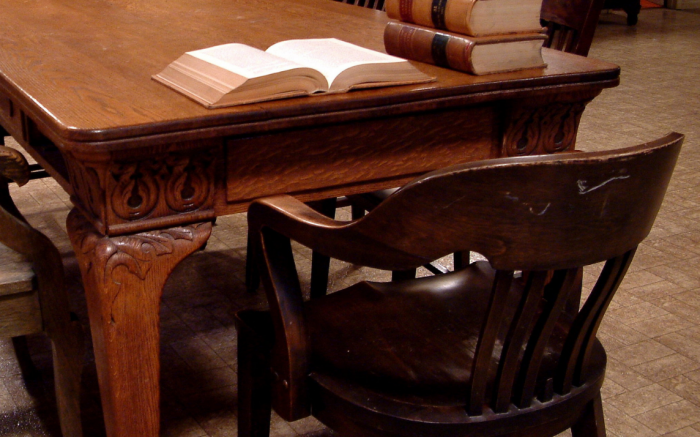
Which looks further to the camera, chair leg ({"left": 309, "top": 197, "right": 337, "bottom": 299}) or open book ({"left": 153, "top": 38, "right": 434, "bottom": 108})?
chair leg ({"left": 309, "top": 197, "right": 337, "bottom": 299})

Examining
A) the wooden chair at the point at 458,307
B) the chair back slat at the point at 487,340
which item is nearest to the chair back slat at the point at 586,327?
the wooden chair at the point at 458,307

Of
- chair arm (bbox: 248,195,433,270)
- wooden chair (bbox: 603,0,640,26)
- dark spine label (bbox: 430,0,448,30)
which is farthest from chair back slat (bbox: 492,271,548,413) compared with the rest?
wooden chair (bbox: 603,0,640,26)

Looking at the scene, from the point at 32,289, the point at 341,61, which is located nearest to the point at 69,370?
the point at 32,289

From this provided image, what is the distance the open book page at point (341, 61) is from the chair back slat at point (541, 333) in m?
0.47

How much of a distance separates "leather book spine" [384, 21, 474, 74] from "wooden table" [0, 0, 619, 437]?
3 cm

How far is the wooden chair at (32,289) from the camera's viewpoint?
1217 mm

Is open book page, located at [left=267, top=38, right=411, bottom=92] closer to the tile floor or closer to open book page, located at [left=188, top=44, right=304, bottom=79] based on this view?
open book page, located at [left=188, top=44, right=304, bottom=79]

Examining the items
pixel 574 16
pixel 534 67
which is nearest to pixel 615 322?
pixel 574 16

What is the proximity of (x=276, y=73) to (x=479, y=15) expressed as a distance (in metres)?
0.38

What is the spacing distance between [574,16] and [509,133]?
0.52 m

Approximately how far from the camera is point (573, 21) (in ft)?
5.97

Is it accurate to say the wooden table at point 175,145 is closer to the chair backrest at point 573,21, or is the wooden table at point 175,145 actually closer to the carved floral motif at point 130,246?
the carved floral motif at point 130,246

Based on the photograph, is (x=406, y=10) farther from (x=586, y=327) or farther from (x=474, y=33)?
(x=586, y=327)

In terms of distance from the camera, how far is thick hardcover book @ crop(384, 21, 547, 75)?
1.37 meters
